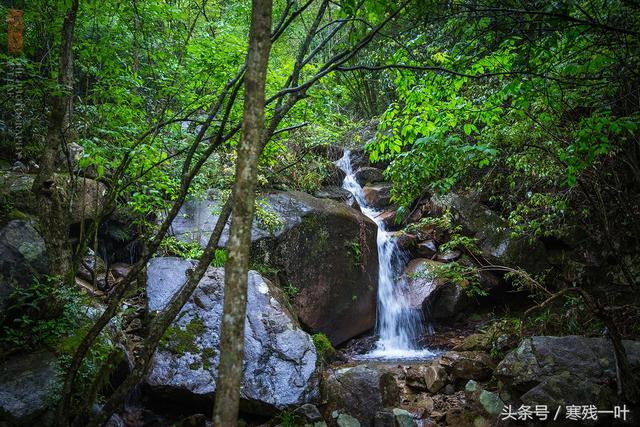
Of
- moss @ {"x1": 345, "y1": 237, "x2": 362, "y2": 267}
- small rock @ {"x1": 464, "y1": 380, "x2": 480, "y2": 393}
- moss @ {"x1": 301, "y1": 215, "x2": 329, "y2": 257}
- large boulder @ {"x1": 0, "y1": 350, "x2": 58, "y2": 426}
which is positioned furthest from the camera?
moss @ {"x1": 345, "y1": 237, "x2": 362, "y2": 267}

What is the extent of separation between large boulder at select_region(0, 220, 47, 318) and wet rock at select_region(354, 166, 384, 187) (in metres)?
9.60

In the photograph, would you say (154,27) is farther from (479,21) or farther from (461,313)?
(461,313)

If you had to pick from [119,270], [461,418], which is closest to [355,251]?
[461,418]

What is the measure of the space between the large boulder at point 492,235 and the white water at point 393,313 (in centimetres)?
165

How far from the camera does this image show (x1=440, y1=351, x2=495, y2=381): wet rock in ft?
20.2

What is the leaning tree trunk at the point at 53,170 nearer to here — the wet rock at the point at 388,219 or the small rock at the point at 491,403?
the small rock at the point at 491,403

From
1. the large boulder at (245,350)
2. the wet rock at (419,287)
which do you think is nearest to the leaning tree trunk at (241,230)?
the large boulder at (245,350)

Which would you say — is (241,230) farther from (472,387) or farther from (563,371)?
(472,387)

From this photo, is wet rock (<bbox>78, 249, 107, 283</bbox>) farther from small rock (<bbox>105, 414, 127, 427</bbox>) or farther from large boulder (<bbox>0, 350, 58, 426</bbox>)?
small rock (<bbox>105, 414, 127, 427</bbox>)

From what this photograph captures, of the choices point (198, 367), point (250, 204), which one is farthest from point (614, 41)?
point (198, 367)

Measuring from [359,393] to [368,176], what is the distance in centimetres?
880

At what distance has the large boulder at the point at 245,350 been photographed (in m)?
5.01

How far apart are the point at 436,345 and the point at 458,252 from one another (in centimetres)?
259

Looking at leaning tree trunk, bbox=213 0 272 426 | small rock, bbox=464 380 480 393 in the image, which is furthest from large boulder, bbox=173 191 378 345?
leaning tree trunk, bbox=213 0 272 426
